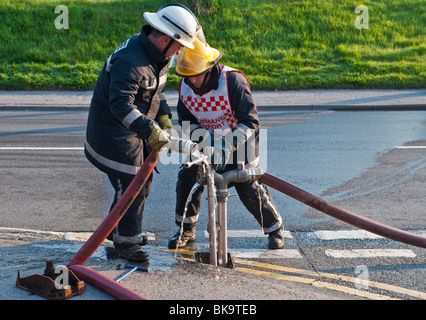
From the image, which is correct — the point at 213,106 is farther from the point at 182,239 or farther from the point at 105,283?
the point at 105,283

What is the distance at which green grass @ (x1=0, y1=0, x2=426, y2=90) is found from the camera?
49.5 ft

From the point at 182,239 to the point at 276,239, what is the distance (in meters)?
0.86

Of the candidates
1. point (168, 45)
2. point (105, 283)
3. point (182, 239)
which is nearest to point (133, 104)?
point (168, 45)

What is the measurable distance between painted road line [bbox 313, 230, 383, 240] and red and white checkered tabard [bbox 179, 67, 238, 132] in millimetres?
1505

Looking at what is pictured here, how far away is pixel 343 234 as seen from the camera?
596 centimetres

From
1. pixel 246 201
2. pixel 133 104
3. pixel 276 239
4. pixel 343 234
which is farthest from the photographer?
pixel 343 234

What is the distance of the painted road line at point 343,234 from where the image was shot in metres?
5.86

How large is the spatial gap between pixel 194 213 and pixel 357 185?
2723 millimetres

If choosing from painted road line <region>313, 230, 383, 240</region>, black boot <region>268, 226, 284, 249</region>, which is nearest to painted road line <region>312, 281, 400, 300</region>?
black boot <region>268, 226, 284, 249</region>

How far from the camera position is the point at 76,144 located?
9.67m

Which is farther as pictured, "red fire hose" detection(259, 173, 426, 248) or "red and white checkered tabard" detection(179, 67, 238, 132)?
"red and white checkered tabard" detection(179, 67, 238, 132)

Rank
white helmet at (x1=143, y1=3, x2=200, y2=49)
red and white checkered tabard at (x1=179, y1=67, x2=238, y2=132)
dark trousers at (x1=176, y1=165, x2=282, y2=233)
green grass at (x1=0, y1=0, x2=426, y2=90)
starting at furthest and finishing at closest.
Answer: green grass at (x1=0, y1=0, x2=426, y2=90) < dark trousers at (x1=176, y1=165, x2=282, y2=233) < red and white checkered tabard at (x1=179, y1=67, x2=238, y2=132) < white helmet at (x1=143, y1=3, x2=200, y2=49)

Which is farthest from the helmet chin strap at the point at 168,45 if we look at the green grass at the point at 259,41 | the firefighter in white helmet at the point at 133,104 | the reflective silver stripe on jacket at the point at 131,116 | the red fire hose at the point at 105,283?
the green grass at the point at 259,41

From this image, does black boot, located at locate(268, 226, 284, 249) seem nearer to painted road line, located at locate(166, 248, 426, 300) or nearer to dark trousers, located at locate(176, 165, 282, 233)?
dark trousers, located at locate(176, 165, 282, 233)
